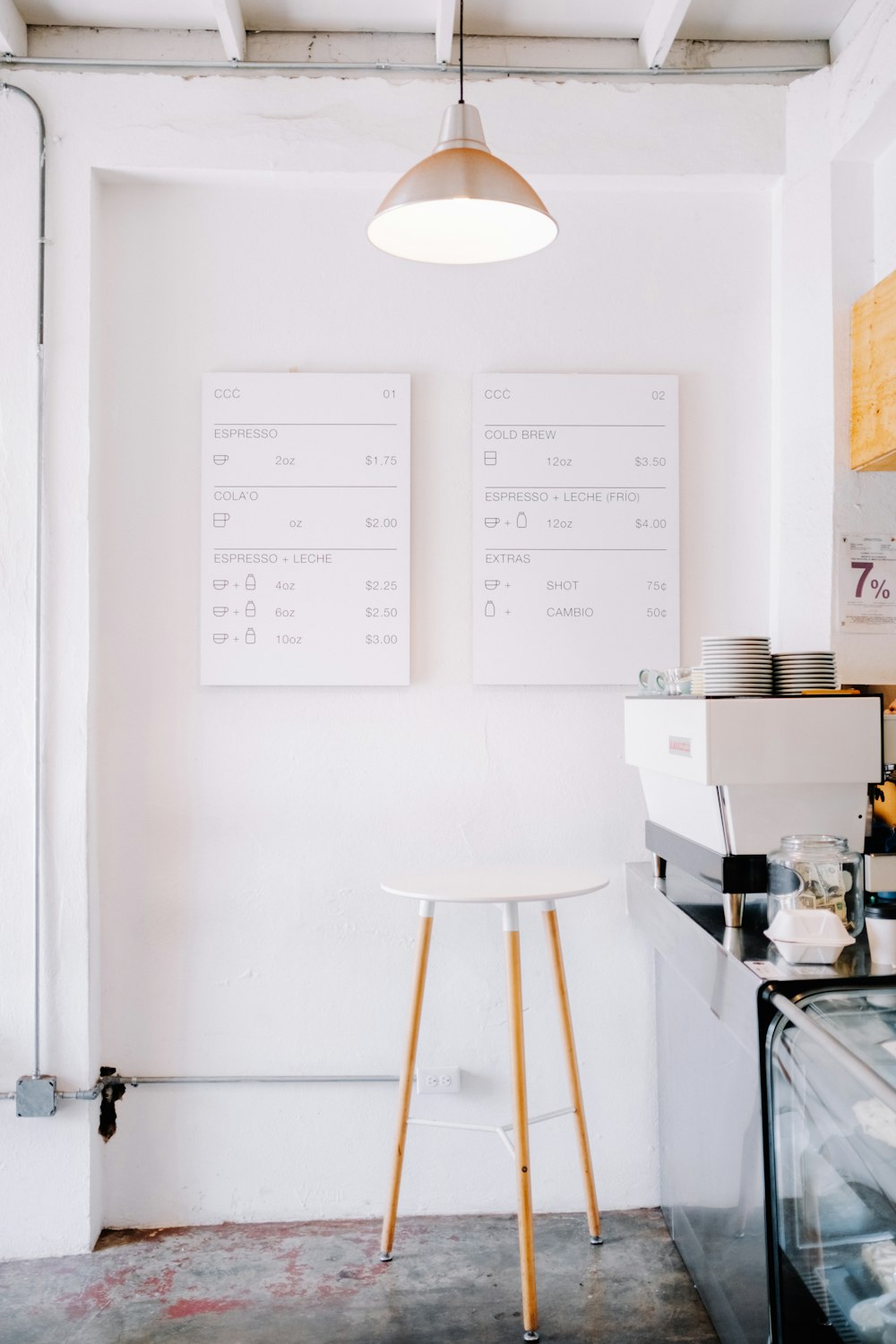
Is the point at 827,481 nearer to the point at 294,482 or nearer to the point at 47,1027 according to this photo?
the point at 294,482

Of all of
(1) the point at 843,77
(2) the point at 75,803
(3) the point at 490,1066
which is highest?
(1) the point at 843,77

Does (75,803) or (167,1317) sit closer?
(167,1317)

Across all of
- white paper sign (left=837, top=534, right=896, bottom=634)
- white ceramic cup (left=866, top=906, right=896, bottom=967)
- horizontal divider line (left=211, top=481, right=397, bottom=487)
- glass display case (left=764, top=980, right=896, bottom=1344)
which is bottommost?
glass display case (left=764, top=980, right=896, bottom=1344)

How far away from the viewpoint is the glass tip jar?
5.75 feet

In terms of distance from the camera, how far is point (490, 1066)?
258 centimetres

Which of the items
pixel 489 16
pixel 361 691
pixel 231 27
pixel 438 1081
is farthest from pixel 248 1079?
pixel 489 16

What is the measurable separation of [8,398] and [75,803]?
3.27 ft

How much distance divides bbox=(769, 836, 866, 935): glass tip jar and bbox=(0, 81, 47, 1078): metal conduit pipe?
5.53 feet

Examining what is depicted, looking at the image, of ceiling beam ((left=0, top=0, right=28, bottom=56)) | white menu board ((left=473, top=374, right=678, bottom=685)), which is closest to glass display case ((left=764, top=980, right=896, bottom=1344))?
white menu board ((left=473, top=374, right=678, bottom=685))

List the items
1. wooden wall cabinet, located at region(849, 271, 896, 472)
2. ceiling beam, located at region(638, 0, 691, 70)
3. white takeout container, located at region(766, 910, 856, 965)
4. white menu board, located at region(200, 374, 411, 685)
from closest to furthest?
white takeout container, located at region(766, 910, 856, 965) → wooden wall cabinet, located at region(849, 271, 896, 472) → ceiling beam, located at region(638, 0, 691, 70) → white menu board, located at region(200, 374, 411, 685)

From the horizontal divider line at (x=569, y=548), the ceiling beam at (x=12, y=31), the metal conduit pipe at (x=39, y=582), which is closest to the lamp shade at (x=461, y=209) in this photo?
the horizontal divider line at (x=569, y=548)

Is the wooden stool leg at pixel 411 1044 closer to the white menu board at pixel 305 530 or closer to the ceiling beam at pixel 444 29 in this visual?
the white menu board at pixel 305 530

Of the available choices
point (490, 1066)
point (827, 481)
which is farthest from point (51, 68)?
point (490, 1066)

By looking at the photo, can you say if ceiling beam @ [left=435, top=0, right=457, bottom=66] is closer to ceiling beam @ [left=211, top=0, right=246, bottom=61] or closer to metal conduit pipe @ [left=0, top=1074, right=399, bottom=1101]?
ceiling beam @ [left=211, top=0, right=246, bottom=61]
